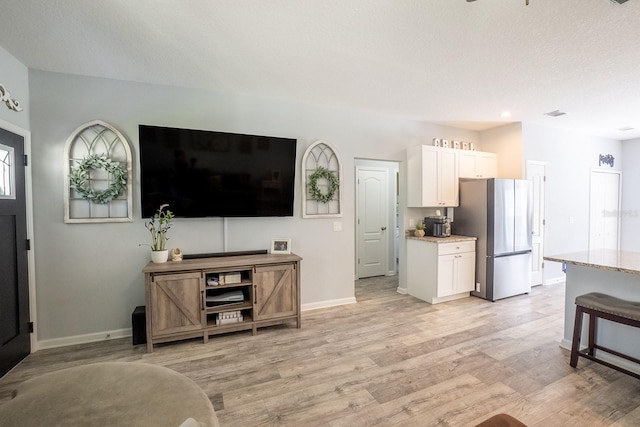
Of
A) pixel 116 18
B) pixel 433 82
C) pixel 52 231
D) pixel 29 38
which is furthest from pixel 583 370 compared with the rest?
pixel 29 38

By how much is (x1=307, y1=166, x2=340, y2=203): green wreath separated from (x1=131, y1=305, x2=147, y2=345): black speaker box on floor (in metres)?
2.33

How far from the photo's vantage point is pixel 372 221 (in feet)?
18.3

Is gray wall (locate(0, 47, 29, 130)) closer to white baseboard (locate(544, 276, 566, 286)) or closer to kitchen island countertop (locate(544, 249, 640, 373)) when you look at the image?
kitchen island countertop (locate(544, 249, 640, 373))

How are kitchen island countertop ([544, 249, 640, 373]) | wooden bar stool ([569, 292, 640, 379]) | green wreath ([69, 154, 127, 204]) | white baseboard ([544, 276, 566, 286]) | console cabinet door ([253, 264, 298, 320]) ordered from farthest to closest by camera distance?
white baseboard ([544, 276, 566, 286]) < console cabinet door ([253, 264, 298, 320]) < green wreath ([69, 154, 127, 204]) < kitchen island countertop ([544, 249, 640, 373]) < wooden bar stool ([569, 292, 640, 379])

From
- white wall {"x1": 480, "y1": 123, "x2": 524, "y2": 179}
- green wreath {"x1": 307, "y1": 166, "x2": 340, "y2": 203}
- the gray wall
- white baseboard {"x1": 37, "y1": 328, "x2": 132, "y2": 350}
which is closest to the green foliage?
white baseboard {"x1": 37, "y1": 328, "x2": 132, "y2": 350}

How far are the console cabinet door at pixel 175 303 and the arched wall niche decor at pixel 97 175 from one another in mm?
864

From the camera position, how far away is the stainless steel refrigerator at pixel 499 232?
4.11m

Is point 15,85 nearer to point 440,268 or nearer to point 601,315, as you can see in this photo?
point 440,268

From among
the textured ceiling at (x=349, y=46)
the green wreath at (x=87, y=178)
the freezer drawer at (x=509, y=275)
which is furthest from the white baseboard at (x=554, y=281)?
the green wreath at (x=87, y=178)

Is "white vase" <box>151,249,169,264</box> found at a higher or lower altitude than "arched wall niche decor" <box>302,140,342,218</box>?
lower

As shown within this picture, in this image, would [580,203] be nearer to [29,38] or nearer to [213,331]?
[213,331]

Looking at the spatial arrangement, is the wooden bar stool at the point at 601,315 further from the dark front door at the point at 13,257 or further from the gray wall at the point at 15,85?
the gray wall at the point at 15,85

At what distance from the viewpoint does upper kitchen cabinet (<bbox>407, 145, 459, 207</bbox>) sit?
13.9ft

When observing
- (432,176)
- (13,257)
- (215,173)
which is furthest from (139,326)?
(432,176)
